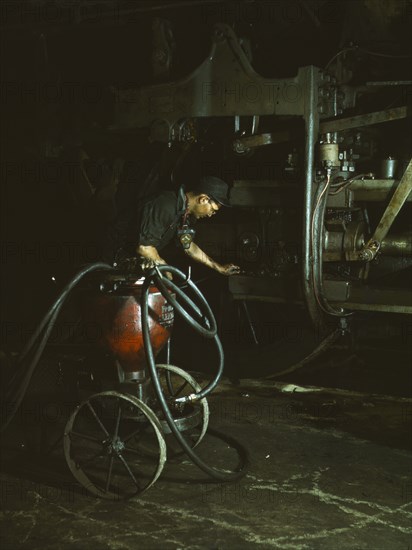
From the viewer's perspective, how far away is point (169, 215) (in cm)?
464

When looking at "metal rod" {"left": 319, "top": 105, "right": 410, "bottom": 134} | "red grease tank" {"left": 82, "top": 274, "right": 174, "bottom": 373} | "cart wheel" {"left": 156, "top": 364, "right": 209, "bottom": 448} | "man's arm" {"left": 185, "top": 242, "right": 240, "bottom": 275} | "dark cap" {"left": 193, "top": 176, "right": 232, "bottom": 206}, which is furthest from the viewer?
"man's arm" {"left": 185, "top": 242, "right": 240, "bottom": 275}

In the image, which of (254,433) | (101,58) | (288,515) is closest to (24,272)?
(101,58)

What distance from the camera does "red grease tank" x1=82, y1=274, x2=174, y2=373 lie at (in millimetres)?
3904

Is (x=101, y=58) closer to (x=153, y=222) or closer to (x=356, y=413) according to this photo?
A: (x=153, y=222)

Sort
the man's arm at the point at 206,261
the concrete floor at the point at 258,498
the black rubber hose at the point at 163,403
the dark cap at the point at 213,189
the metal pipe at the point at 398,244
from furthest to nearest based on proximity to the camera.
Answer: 1. the man's arm at the point at 206,261
2. the metal pipe at the point at 398,244
3. the dark cap at the point at 213,189
4. the black rubber hose at the point at 163,403
5. the concrete floor at the point at 258,498

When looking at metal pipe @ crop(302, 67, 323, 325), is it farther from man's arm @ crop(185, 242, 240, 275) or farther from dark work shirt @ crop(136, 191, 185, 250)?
dark work shirt @ crop(136, 191, 185, 250)

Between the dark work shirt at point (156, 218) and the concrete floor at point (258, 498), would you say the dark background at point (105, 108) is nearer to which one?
the dark work shirt at point (156, 218)

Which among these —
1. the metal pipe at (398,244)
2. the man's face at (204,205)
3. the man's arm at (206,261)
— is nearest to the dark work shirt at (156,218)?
the man's face at (204,205)

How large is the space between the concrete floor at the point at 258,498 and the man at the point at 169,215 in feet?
4.55

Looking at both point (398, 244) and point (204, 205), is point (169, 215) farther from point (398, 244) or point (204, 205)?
point (398, 244)

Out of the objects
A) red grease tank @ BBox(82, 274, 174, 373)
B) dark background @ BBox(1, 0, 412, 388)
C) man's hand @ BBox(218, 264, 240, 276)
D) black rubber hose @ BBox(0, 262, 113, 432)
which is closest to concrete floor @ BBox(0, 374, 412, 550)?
black rubber hose @ BBox(0, 262, 113, 432)

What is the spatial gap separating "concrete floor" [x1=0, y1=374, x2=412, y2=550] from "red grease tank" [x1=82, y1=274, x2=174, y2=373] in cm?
82

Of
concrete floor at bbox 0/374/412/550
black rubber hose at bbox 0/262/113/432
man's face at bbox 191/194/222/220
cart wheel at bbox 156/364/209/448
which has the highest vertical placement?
man's face at bbox 191/194/222/220

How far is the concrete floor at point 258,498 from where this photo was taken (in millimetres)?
3359
